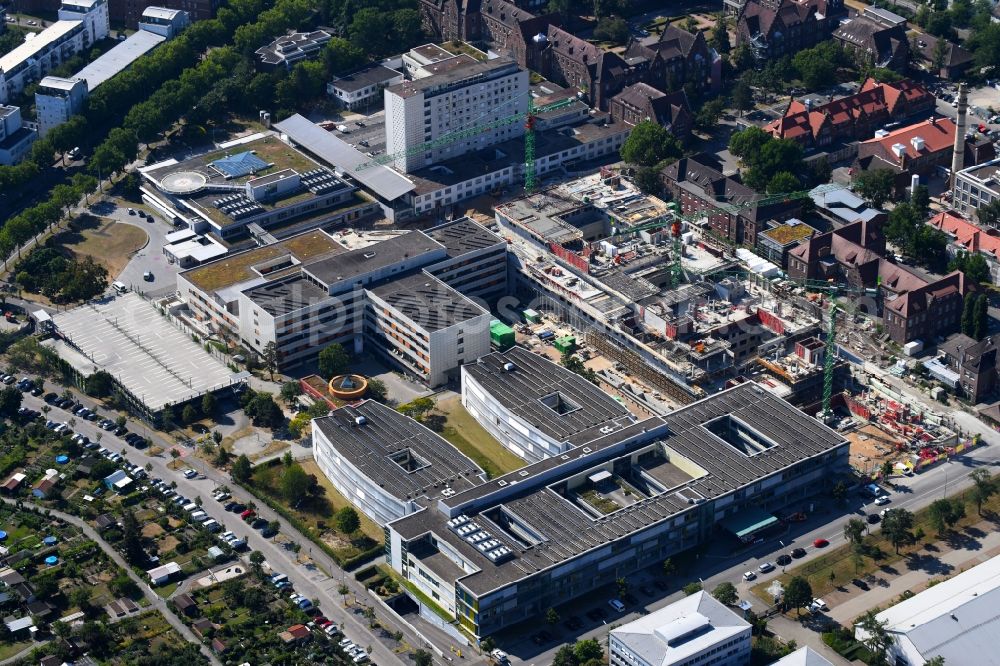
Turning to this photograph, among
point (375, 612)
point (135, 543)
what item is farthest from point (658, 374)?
point (135, 543)

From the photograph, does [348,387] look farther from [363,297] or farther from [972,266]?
[972,266]

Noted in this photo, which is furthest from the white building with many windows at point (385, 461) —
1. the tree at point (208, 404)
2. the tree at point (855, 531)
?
the tree at point (855, 531)

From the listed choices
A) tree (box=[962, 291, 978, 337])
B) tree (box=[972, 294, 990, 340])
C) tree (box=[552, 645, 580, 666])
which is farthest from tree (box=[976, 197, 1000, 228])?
tree (box=[552, 645, 580, 666])

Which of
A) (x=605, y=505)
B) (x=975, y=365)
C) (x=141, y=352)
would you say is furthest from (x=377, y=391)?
(x=975, y=365)

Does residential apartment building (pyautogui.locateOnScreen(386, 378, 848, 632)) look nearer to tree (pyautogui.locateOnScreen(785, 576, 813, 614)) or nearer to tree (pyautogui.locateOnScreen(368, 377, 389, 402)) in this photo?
tree (pyautogui.locateOnScreen(785, 576, 813, 614))

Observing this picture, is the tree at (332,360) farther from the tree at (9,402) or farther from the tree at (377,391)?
the tree at (9,402)

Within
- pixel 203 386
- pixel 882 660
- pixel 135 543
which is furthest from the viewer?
→ pixel 203 386

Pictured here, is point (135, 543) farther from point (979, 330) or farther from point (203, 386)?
point (979, 330)
